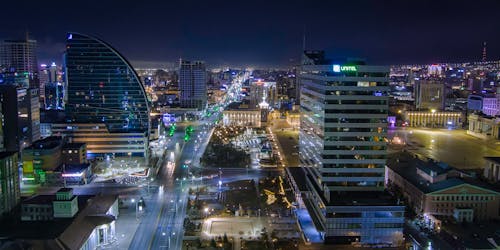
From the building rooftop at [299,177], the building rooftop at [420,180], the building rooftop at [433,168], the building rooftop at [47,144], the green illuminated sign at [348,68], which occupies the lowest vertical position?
the building rooftop at [299,177]

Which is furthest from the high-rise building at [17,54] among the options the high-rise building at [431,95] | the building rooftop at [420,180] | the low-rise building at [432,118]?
the high-rise building at [431,95]

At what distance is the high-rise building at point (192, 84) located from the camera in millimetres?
107438

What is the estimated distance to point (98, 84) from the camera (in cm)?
6288

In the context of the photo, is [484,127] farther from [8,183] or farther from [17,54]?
[17,54]

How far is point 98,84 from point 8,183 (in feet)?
96.6

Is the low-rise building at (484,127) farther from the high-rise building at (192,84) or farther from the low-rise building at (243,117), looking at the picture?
the high-rise building at (192,84)

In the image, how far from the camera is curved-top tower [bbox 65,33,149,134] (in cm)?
6178

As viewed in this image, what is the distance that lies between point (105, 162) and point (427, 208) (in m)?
37.6

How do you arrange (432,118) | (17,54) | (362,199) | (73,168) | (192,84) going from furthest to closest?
(192,84) < (17,54) < (432,118) < (73,168) < (362,199)

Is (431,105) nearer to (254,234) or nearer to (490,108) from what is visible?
(490,108)

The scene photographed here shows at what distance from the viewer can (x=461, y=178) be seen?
1544 inches

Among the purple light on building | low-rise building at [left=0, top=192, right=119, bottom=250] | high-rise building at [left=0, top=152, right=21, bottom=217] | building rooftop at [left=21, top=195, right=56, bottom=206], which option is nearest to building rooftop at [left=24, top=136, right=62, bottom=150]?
high-rise building at [left=0, top=152, right=21, bottom=217]

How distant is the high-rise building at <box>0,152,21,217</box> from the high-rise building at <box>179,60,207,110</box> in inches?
2752

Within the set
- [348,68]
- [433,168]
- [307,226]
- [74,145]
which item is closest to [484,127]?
[433,168]
